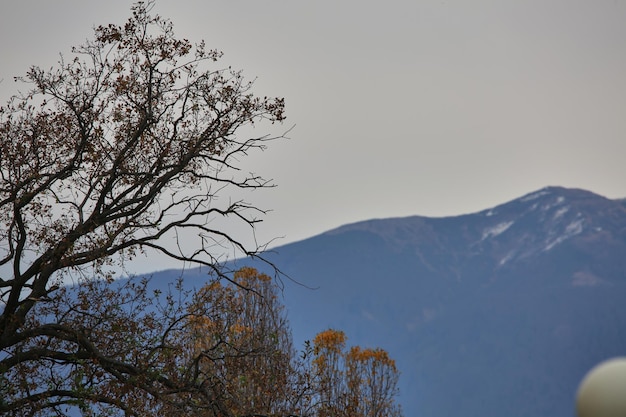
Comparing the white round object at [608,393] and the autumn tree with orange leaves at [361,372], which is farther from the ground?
the autumn tree with orange leaves at [361,372]

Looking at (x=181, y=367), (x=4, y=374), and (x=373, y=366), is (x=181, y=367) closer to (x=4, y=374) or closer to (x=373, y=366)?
(x=4, y=374)

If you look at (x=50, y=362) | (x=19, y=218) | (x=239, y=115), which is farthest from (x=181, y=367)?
(x=239, y=115)


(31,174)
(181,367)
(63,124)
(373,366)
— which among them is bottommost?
(181,367)

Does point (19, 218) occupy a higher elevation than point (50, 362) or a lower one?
higher

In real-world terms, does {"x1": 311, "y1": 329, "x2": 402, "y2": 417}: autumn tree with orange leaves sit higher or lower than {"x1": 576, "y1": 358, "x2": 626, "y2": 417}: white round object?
higher

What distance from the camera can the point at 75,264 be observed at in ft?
39.9

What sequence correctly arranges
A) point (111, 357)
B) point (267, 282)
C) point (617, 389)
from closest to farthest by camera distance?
point (617, 389), point (111, 357), point (267, 282)

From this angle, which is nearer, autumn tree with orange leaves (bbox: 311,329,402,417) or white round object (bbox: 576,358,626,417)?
white round object (bbox: 576,358,626,417)

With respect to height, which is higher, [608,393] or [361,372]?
[361,372]

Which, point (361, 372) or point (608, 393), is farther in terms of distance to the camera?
point (361, 372)

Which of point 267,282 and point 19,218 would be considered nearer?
point 19,218

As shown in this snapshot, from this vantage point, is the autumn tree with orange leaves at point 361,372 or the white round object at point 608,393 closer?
the white round object at point 608,393

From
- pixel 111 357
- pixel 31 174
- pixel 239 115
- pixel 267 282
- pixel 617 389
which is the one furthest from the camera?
pixel 267 282

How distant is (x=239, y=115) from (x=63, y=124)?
A: 2.59 m
